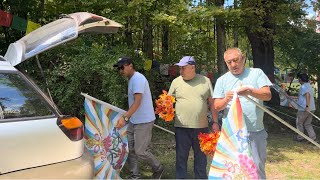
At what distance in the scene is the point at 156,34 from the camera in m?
10.7

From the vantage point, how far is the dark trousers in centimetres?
492

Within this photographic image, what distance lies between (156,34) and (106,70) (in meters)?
3.59

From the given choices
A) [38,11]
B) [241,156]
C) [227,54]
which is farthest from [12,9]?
[241,156]

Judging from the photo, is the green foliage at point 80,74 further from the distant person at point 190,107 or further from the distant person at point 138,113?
the distant person at point 190,107

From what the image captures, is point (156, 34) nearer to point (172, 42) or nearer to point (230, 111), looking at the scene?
point (172, 42)

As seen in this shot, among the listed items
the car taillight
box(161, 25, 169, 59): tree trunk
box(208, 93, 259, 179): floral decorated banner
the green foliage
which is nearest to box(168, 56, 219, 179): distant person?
box(208, 93, 259, 179): floral decorated banner

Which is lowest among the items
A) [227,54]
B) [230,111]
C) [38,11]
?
[230,111]

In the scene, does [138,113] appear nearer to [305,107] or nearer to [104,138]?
[104,138]

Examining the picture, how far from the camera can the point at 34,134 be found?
3.10m

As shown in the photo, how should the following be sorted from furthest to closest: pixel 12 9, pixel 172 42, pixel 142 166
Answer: pixel 172 42 < pixel 12 9 < pixel 142 166

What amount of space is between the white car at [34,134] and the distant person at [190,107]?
5.22 feet

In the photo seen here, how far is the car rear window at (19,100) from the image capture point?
315 centimetres

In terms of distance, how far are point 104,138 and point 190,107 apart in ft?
3.73

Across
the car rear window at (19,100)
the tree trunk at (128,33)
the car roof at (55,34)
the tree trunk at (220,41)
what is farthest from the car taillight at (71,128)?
the tree trunk at (220,41)
